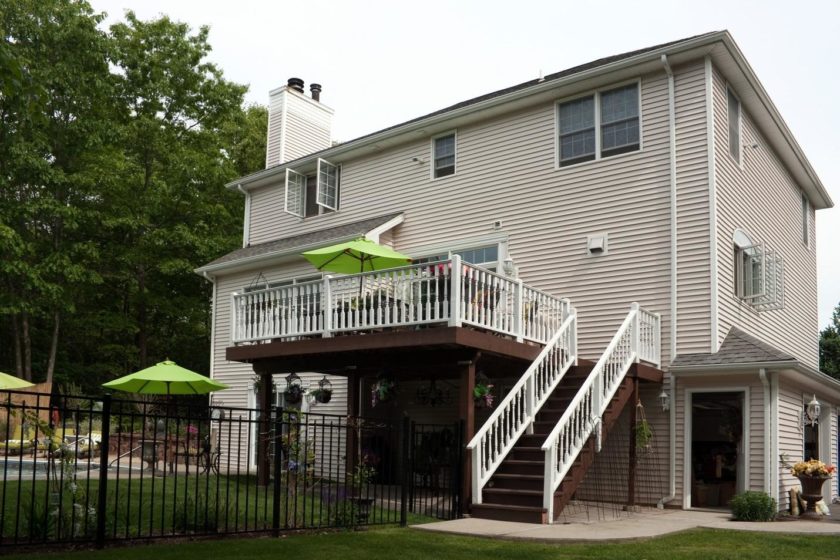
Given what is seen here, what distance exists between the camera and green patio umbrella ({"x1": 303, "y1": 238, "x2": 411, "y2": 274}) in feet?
46.1

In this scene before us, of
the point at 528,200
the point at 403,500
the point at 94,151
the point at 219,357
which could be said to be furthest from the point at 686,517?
the point at 94,151

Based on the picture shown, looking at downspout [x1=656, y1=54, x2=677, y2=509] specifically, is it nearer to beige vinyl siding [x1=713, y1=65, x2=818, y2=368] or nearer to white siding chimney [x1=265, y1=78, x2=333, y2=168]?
beige vinyl siding [x1=713, y1=65, x2=818, y2=368]

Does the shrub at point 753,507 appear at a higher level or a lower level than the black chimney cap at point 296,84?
lower

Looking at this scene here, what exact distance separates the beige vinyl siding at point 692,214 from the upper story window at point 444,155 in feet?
16.4

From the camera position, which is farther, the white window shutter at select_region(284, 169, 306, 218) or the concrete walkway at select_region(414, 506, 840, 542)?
the white window shutter at select_region(284, 169, 306, 218)

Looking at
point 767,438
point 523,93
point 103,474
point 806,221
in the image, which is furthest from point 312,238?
point 806,221

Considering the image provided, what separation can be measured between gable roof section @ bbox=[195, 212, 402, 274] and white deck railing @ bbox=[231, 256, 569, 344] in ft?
10.5

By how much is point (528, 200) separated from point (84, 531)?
10434mm

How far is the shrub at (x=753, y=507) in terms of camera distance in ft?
37.1

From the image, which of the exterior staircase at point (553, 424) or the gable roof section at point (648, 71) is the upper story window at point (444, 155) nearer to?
the gable roof section at point (648, 71)

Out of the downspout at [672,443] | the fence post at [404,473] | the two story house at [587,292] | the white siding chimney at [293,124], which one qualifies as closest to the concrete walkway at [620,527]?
the fence post at [404,473]

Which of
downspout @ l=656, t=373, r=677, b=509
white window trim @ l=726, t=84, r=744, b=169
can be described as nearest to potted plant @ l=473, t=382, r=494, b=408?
downspout @ l=656, t=373, r=677, b=509

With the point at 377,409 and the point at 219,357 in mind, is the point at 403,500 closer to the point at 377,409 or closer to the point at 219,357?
the point at 377,409

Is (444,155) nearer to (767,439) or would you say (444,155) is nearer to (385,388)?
(385,388)
